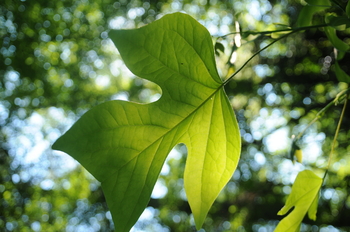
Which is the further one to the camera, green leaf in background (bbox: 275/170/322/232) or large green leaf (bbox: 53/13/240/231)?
green leaf in background (bbox: 275/170/322/232)

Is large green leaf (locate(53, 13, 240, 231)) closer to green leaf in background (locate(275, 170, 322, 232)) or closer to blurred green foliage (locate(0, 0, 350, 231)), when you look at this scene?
green leaf in background (locate(275, 170, 322, 232))

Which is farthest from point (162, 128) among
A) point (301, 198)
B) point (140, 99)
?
point (140, 99)

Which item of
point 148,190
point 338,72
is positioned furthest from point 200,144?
point 338,72

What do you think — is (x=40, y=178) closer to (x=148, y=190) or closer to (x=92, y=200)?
(x=92, y=200)

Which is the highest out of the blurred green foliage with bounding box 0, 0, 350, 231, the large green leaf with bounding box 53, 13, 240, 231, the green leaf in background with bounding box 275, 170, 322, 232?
the large green leaf with bounding box 53, 13, 240, 231

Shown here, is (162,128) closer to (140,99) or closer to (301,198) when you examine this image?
(301,198)

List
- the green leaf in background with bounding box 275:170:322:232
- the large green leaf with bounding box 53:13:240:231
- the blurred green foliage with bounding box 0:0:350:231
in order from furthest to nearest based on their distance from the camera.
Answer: the blurred green foliage with bounding box 0:0:350:231 → the green leaf in background with bounding box 275:170:322:232 → the large green leaf with bounding box 53:13:240:231

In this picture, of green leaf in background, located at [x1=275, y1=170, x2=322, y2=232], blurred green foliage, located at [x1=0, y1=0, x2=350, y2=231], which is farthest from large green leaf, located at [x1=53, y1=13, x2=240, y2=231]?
blurred green foliage, located at [x1=0, y1=0, x2=350, y2=231]

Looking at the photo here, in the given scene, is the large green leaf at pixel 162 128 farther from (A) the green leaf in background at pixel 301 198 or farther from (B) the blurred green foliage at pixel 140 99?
(B) the blurred green foliage at pixel 140 99
